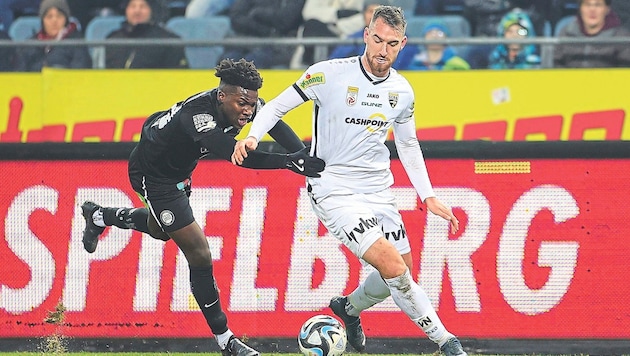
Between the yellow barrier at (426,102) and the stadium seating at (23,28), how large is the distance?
1958mm

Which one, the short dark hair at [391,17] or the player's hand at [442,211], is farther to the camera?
the player's hand at [442,211]

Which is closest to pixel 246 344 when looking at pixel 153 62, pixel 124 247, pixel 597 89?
pixel 124 247

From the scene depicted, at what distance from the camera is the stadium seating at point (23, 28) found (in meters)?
12.7

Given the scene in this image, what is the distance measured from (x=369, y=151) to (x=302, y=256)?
4.06ft

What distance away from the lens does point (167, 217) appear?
24.4ft

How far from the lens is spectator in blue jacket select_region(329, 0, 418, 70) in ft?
34.0

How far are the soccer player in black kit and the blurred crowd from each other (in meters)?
2.99

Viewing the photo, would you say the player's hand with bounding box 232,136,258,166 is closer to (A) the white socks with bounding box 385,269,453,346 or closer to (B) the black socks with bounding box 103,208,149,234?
(A) the white socks with bounding box 385,269,453,346

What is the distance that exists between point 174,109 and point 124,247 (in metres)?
1.26

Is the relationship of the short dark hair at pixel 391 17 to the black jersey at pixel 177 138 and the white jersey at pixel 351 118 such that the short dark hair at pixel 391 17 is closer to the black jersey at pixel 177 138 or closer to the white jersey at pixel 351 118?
the white jersey at pixel 351 118

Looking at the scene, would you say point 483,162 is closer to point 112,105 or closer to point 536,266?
point 536,266

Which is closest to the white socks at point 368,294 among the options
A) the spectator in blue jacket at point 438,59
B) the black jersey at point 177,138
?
the black jersey at point 177,138

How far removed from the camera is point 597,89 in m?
10.5

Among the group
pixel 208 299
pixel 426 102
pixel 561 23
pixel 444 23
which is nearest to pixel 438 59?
pixel 426 102
